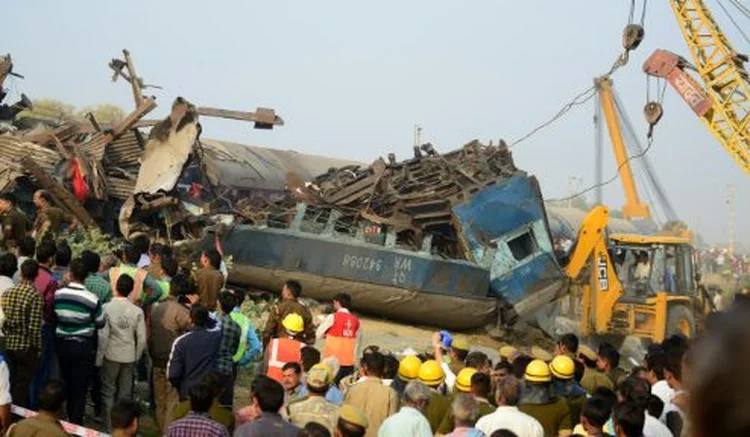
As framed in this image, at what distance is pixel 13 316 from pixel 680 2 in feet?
79.0

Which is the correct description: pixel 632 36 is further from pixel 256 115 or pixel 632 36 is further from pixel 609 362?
pixel 609 362

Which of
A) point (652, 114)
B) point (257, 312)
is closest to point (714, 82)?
point (652, 114)

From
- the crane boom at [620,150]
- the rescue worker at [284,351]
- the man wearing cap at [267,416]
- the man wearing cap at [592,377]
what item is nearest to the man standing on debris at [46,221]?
the rescue worker at [284,351]

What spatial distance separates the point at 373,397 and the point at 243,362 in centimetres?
229

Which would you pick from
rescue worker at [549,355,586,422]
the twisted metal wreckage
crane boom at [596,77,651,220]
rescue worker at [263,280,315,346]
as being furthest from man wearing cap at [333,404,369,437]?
crane boom at [596,77,651,220]

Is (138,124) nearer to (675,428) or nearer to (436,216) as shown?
(436,216)

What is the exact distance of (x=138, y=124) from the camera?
52.1ft

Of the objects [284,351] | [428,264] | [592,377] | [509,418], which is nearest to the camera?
[509,418]

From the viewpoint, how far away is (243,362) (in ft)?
27.1

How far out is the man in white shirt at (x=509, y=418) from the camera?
5.64 metres

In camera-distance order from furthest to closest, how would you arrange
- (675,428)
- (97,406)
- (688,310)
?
(688,310) → (97,406) → (675,428)

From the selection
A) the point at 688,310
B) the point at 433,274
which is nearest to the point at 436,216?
the point at 433,274

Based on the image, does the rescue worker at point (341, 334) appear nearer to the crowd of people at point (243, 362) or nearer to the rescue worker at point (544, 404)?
the crowd of people at point (243, 362)

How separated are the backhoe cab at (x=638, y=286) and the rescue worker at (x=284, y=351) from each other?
10513 mm
